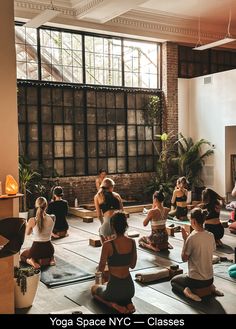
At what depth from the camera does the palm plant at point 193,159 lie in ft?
40.6

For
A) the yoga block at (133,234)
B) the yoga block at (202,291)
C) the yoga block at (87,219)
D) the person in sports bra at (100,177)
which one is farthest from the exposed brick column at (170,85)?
the yoga block at (202,291)

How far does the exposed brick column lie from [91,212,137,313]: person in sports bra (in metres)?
8.70

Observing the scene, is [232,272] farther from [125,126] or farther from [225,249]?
[125,126]

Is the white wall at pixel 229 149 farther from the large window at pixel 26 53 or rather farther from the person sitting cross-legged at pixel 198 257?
the person sitting cross-legged at pixel 198 257

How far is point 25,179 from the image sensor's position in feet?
32.0

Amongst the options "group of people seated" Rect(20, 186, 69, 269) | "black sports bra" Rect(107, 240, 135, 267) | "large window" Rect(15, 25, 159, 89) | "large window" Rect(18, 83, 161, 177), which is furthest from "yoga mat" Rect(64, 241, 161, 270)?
"large window" Rect(15, 25, 159, 89)

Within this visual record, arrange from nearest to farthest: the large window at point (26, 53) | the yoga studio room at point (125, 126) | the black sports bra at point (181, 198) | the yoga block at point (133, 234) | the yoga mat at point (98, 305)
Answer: the yoga mat at point (98, 305) < the yoga studio room at point (125, 126) < the yoga block at point (133, 234) < the black sports bra at point (181, 198) < the large window at point (26, 53)

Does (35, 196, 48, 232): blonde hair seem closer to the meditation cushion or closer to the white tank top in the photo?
the white tank top

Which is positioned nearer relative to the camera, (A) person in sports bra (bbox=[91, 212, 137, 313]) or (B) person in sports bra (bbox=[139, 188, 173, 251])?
(A) person in sports bra (bbox=[91, 212, 137, 313])

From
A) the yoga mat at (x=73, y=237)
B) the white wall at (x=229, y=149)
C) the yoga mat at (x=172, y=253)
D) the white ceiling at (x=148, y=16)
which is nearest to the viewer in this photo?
the yoga mat at (x=172, y=253)

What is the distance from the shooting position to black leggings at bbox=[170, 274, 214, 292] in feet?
16.3

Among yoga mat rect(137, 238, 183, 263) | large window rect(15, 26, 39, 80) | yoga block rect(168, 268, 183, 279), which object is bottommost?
yoga mat rect(137, 238, 183, 263)

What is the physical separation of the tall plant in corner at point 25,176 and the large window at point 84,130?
0.51m

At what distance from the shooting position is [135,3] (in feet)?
32.0
